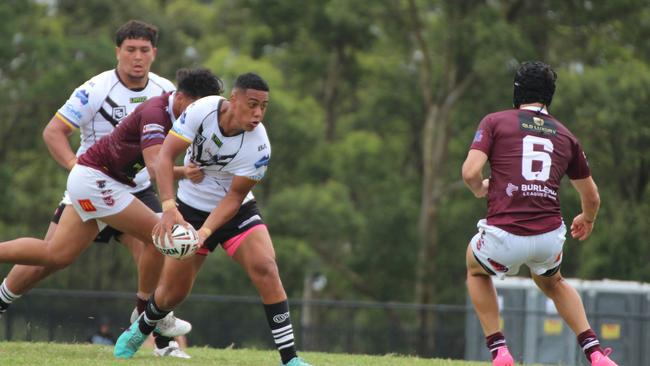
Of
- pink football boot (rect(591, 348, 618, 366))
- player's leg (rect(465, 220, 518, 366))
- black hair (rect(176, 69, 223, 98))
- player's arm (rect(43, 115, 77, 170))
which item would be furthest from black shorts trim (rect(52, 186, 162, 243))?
pink football boot (rect(591, 348, 618, 366))

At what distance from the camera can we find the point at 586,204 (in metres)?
8.76

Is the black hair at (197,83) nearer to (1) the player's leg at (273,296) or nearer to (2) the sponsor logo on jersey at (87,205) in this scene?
(2) the sponsor logo on jersey at (87,205)

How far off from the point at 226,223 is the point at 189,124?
2.64 ft

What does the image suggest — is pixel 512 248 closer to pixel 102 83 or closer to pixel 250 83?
pixel 250 83

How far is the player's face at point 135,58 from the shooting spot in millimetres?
10023

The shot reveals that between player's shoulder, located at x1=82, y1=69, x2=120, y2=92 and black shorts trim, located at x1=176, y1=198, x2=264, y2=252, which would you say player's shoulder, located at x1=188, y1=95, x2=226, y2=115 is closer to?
black shorts trim, located at x1=176, y1=198, x2=264, y2=252

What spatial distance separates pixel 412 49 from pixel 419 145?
4648 millimetres

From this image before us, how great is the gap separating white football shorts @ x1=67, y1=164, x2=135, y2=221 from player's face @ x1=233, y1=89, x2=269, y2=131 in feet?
4.15

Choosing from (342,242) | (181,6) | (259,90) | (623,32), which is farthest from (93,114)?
(181,6)

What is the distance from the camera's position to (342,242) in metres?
37.9

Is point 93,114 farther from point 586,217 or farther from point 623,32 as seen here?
point 623,32

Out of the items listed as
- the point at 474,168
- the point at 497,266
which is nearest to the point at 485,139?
the point at 474,168

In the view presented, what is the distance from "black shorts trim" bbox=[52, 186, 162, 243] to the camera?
9.80 metres

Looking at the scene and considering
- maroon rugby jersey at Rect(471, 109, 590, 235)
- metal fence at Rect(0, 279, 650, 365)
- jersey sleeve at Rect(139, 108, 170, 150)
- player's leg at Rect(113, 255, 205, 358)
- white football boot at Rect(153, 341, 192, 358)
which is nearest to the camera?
maroon rugby jersey at Rect(471, 109, 590, 235)
